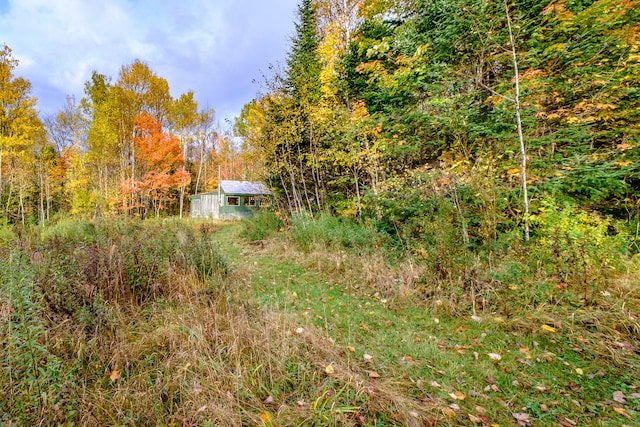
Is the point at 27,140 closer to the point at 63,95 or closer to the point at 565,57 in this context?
the point at 63,95

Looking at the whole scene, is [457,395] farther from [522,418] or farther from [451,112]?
[451,112]

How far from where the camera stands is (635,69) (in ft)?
13.7

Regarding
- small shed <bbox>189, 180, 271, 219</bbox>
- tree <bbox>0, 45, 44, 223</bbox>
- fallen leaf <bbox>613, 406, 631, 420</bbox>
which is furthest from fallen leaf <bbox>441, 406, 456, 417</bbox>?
small shed <bbox>189, 180, 271, 219</bbox>

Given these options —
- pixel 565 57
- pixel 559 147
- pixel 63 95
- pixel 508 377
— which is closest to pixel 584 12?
pixel 565 57

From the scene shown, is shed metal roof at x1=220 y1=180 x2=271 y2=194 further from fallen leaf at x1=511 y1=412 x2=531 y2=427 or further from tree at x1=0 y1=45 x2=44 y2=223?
fallen leaf at x1=511 y1=412 x2=531 y2=427

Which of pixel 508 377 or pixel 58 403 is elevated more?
pixel 58 403

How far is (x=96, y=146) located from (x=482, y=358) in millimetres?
18674

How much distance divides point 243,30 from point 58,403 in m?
12.2

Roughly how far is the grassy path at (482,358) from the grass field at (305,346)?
14 millimetres

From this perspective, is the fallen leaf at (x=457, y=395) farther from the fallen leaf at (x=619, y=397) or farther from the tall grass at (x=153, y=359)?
the fallen leaf at (x=619, y=397)

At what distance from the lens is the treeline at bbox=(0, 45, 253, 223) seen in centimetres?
1201

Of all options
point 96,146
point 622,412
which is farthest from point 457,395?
point 96,146

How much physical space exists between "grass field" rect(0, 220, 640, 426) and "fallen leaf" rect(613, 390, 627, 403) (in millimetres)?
12

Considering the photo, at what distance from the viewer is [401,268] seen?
14.0 feet
